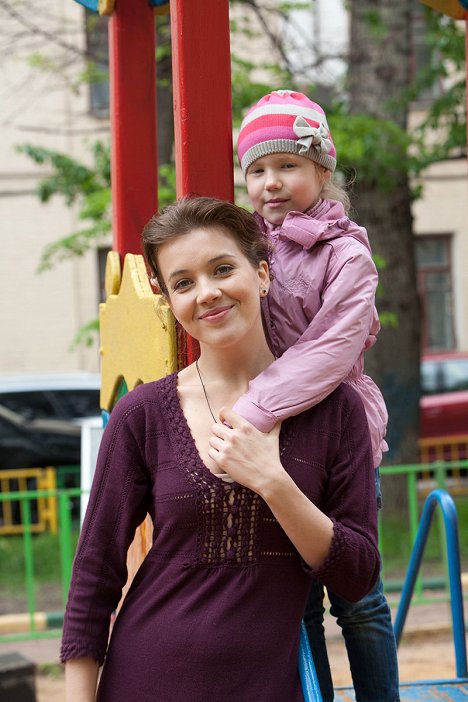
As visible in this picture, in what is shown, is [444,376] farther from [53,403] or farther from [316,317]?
[316,317]

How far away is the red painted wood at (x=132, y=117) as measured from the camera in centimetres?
362

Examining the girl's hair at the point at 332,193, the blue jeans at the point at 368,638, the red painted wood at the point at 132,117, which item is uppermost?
the red painted wood at the point at 132,117

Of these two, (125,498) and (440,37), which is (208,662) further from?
(440,37)

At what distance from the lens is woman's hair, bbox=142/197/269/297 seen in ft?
7.13

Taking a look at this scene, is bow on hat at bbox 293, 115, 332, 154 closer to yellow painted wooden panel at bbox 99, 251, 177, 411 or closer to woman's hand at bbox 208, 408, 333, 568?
yellow painted wooden panel at bbox 99, 251, 177, 411

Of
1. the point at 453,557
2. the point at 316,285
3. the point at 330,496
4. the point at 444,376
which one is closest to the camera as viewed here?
the point at 330,496

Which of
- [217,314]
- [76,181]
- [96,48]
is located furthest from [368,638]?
[96,48]

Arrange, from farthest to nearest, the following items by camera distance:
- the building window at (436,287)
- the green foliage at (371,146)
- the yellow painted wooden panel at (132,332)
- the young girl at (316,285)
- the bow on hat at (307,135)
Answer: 1. the building window at (436,287)
2. the green foliage at (371,146)
3. the yellow painted wooden panel at (132,332)
4. the bow on hat at (307,135)
5. the young girl at (316,285)

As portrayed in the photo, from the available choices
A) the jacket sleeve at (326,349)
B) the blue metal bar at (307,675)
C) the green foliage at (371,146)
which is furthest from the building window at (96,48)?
the blue metal bar at (307,675)

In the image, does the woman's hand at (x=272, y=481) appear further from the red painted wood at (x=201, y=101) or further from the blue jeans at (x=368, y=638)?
the red painted wood at (x=201, y=101)

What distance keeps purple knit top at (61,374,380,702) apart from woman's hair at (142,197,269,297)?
1.07 ft

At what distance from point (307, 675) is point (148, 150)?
6.87 ft

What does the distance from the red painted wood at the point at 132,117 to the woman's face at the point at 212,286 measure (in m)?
1.45

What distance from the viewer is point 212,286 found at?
7.00ft
